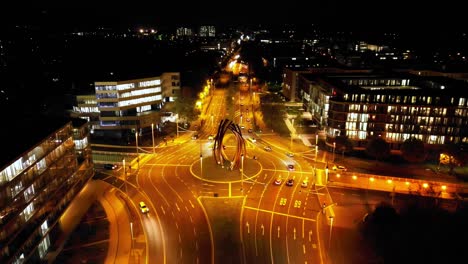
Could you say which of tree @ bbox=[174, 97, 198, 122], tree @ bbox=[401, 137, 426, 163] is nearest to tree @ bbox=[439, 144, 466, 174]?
tree @ bbox=[401, 137, 426, 163]

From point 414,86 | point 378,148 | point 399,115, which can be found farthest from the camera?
point 414,86

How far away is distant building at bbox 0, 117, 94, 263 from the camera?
42531mm

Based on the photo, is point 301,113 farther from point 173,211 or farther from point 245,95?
point 173,211

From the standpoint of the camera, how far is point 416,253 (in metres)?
54.5

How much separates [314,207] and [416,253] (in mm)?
18334

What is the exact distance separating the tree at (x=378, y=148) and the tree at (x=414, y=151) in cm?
410

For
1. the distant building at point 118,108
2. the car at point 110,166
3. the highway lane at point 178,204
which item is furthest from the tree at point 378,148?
the distant building at point 118,108

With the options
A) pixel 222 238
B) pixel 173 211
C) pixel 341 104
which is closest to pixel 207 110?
pixel 341 104

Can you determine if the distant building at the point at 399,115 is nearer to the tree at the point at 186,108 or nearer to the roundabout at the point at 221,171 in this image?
the roundabout at the point at 221,171

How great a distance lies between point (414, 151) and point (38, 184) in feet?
261

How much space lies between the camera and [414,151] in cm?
8500

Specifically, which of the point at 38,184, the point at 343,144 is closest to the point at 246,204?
the point at 38,184

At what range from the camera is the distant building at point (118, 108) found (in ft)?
344

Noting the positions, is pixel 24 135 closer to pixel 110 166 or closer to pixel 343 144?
pixel 110 166
